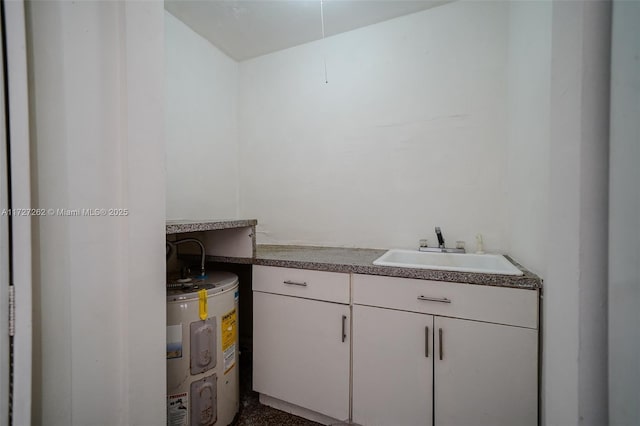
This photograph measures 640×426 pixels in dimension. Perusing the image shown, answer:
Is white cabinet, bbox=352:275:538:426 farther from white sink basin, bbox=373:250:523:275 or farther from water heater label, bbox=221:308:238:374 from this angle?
water heater label, bbox=221:308:238:374

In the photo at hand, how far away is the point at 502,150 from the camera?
1.52 m

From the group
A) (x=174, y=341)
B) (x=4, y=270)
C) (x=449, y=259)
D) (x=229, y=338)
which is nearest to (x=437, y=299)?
(x=449, y=259)

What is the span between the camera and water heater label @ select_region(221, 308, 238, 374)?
1.25 meters

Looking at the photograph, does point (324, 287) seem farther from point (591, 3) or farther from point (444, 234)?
point (591, 3)

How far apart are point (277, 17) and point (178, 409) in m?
2.31

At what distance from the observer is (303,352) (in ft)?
4.38

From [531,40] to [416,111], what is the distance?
659 millimetres

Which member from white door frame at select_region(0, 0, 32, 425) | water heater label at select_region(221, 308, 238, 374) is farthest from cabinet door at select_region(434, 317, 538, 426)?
white door frame at select_region(0, 0, 32, 425)

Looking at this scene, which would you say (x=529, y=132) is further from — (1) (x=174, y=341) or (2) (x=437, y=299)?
(1) (x=174, y=341)

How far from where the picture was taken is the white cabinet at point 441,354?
1.00 m

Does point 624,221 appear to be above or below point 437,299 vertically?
above

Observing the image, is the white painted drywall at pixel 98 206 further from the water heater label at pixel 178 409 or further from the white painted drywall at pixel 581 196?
the white painted drywall at pixel 581 196

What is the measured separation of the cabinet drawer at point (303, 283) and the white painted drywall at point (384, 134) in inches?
25.3

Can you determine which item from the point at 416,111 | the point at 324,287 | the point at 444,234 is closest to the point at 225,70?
the point at 416,111
